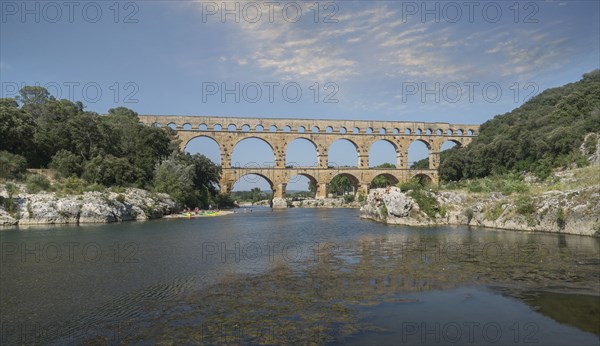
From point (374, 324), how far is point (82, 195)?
28195 millimetres

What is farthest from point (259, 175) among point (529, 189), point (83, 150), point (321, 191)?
point (529, 189)

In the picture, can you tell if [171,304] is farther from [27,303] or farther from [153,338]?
[27,303]

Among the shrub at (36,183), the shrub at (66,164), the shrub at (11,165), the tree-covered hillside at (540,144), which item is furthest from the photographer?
the shrub at (66,164)

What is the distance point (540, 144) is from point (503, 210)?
1421 cm

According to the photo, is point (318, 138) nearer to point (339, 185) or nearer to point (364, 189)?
point (364, 189)

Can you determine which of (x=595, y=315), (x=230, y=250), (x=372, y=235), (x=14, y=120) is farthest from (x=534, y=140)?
(x=14, y=120)

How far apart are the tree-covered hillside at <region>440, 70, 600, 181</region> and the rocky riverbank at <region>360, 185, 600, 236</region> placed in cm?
818

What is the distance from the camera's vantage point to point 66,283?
31.4 ft

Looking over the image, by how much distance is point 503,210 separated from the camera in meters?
20.6

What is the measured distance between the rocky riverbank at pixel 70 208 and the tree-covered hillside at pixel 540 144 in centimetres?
2839

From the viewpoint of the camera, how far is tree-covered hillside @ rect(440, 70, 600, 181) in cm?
2927

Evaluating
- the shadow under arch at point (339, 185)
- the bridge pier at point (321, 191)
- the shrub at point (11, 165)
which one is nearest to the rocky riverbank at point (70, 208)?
the shrub at point (11, 165)

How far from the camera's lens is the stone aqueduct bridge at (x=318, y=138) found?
55250mm

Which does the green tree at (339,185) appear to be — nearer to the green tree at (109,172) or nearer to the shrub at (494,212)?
the green tree at (109,172)
